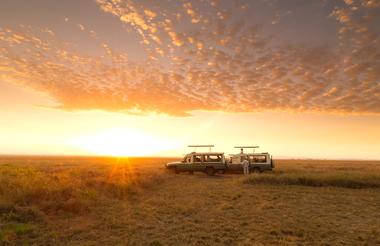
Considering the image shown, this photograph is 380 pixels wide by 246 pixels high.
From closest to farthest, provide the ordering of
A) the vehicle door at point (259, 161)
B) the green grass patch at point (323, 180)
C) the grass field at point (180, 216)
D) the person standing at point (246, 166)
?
the grass field at point (180, 216)
the green grass patch at point (323, 180)
the person standing at point (246, 166)
the vehicle door at point (259, 161)

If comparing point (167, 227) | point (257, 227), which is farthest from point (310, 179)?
point (167, 227)

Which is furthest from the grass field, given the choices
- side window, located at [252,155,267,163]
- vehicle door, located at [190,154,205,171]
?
vehicle door, located at [190,154,205,171]

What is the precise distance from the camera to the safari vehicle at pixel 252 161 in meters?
28.6

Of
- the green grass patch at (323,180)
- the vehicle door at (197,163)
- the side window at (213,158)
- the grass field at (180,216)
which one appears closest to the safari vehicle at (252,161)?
the side window at (213,158)

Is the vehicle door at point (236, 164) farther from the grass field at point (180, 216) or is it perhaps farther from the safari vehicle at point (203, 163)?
the grass field at point (180, 216)

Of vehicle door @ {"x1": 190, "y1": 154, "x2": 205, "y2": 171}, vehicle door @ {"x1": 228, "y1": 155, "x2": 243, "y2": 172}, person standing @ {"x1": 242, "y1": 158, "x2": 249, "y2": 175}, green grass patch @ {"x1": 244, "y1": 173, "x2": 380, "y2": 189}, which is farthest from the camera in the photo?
vehicle door @ {"x1": 228, "y1": 155, "x2": 243, "y2": 172}

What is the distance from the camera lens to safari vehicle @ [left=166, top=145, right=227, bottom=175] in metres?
28.9

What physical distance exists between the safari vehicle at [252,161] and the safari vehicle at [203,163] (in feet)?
3.80

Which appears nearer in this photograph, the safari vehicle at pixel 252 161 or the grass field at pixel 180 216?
the grass field at pixel 180 216

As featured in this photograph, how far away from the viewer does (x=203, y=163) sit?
2908cm

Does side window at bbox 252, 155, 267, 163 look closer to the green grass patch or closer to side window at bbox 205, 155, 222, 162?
side window at bbox 205, 155, 222, 162

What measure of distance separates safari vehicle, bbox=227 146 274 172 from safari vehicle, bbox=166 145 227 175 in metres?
1.16

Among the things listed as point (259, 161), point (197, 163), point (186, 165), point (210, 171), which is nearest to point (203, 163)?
point (197, 163)

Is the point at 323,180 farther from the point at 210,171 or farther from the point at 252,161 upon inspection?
the point at 210,171
